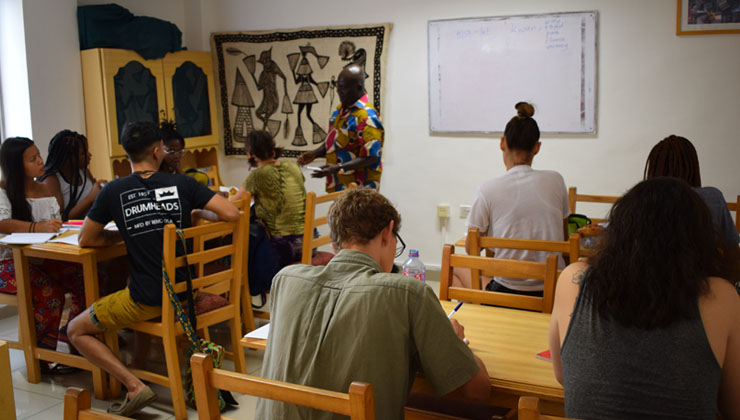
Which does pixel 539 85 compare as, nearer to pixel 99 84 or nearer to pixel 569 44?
pixel 569 44

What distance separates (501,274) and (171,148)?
2.83 meters

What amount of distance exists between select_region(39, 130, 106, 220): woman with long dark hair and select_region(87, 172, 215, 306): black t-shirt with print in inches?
33.5

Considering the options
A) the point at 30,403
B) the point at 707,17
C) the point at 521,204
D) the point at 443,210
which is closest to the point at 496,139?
the point at 443,210

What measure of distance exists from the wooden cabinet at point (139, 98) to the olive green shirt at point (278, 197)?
4.65 ft

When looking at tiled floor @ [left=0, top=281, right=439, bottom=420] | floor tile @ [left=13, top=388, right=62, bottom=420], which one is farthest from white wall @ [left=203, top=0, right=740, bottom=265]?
floor tile @ [left=13, top=388, right=62, bottom=420]

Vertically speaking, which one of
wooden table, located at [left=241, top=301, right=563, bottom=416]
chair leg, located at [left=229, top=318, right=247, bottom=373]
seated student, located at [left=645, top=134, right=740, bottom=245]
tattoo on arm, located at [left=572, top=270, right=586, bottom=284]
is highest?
seated student, located at [left=645, top=134, right=740, bottom=245]

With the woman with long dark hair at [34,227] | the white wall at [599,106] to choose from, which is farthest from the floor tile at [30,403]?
the white wall at [599,106]

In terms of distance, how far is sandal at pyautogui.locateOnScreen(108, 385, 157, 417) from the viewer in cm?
269

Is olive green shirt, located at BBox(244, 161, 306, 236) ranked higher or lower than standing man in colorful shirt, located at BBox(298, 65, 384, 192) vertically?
lower

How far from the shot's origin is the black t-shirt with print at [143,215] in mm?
2641

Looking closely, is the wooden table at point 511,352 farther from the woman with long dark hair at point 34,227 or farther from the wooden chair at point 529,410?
the woman with long dark hair at point 34,227

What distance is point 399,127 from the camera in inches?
191

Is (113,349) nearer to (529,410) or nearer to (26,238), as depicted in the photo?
(26,238)

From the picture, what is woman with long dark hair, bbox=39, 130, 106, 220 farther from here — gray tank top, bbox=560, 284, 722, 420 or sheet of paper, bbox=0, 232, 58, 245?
gray tank top, bbox=560, 284, 722, 420
